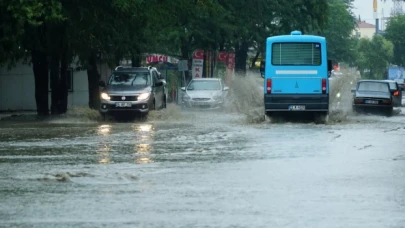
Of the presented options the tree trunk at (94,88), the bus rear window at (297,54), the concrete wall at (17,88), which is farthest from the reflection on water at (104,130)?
the concrete wall at (17,88)

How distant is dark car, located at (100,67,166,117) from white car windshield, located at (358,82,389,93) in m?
10.4

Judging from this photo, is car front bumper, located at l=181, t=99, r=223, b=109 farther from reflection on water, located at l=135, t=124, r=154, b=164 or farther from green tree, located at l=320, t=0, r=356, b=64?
green tree, located at l=320, t=0, r=356, b=64

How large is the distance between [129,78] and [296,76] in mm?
6492

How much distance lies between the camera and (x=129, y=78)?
35.3 meters

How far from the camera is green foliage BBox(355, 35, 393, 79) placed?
14588cm

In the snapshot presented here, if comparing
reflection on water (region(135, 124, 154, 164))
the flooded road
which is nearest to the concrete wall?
reflection on water (region(135, 124, 154, 164))

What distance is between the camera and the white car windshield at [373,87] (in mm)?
42781

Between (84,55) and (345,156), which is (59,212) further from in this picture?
(84,55)

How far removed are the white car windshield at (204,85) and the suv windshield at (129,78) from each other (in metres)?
9.29

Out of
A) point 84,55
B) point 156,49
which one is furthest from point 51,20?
point 156,49

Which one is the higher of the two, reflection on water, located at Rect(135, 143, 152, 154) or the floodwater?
the floodwater

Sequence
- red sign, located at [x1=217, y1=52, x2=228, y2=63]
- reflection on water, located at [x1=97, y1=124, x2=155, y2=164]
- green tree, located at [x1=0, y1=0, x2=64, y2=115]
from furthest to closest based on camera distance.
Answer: red sign, located at [x1=217, y1=52, x2=228, y2=63] → green tree, located at [x1=0, y1=0, x2=64, y2=115] → reflection on water, located at [x1=97, y1=124, x2=155, y2=164]

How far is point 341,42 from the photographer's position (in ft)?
338

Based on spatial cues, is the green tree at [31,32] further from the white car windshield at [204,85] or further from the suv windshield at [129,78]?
the white car windshield at [204,85]
